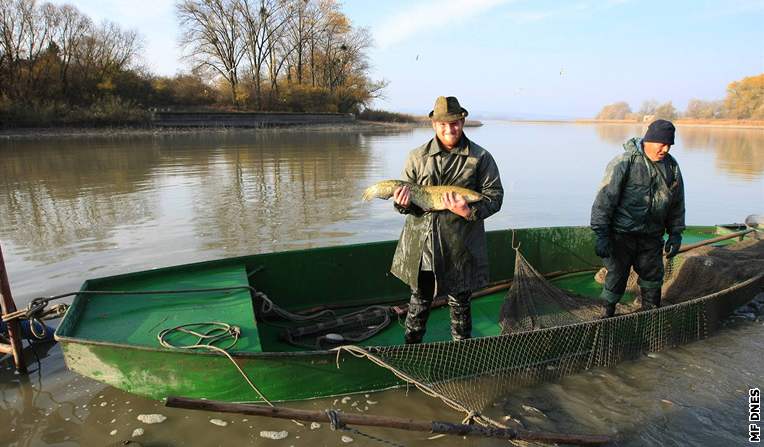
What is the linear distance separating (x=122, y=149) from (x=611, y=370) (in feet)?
89.4

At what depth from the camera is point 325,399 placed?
4188 millimetres

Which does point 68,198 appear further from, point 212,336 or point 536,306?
point 536,306

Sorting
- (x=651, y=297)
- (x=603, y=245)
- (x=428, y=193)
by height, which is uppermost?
A: (x=428, y=193)

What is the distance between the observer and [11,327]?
14.4ft

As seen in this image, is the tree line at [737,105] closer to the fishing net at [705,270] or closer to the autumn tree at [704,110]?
the autumn tree at [704,110]

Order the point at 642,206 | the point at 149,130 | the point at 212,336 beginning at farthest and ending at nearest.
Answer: the point at 149,130, the point at 642,206, the point at 212,336

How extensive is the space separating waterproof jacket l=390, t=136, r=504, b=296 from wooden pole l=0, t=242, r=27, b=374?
361 centimetres

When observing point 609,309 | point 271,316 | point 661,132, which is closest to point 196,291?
point 271,316

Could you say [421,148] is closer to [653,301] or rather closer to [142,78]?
[653,301]

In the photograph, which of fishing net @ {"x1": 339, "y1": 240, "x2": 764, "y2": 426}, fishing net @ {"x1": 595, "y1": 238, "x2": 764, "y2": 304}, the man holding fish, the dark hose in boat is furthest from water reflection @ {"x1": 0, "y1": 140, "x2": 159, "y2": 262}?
fishing net @ {"x1": 595, "y1": 238, "x2": 764, "y2": 304}

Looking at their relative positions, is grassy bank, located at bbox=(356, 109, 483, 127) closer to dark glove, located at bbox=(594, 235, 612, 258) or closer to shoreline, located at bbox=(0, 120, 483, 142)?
shoreline, located at bbox=(0, 120, 483, 142)

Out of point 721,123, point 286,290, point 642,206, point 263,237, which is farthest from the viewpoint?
point 721,123

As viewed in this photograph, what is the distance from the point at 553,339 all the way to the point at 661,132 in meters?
2.15

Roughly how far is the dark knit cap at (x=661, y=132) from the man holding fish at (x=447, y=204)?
5.74 feet
